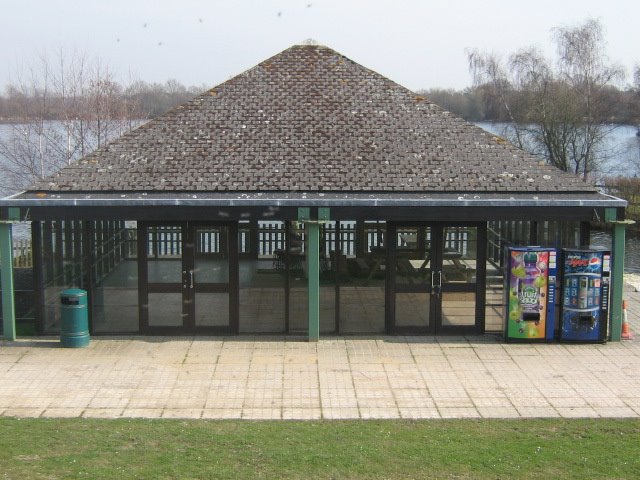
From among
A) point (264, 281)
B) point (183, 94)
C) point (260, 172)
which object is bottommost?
point (264, 281)

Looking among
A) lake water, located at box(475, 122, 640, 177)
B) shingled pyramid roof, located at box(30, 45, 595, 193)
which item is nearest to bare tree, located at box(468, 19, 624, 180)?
lake water, located at box(475, 122, 640, 177)

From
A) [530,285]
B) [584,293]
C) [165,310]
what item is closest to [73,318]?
[165,310]

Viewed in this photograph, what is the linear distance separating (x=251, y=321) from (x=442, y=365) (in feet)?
12.4

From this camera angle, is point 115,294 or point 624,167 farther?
point 624,167

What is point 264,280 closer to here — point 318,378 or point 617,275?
point 318,378

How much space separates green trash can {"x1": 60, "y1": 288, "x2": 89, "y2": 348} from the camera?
1416 centimetres

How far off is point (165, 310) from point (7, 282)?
274cm

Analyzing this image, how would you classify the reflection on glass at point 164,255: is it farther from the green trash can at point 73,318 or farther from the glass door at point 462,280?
the glass door at point 462,280

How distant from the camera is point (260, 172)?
15188 mm

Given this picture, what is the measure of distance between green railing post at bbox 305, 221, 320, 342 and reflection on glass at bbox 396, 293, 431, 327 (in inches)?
59.3

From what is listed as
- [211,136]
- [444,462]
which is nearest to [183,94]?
[211,136]

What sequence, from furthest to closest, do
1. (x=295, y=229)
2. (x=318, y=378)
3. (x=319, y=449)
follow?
(x=295, y=229)
(x=318, y=378)
(x=319, y=449)

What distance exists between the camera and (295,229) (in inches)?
596

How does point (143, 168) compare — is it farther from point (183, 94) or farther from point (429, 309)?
point (183, 94)
